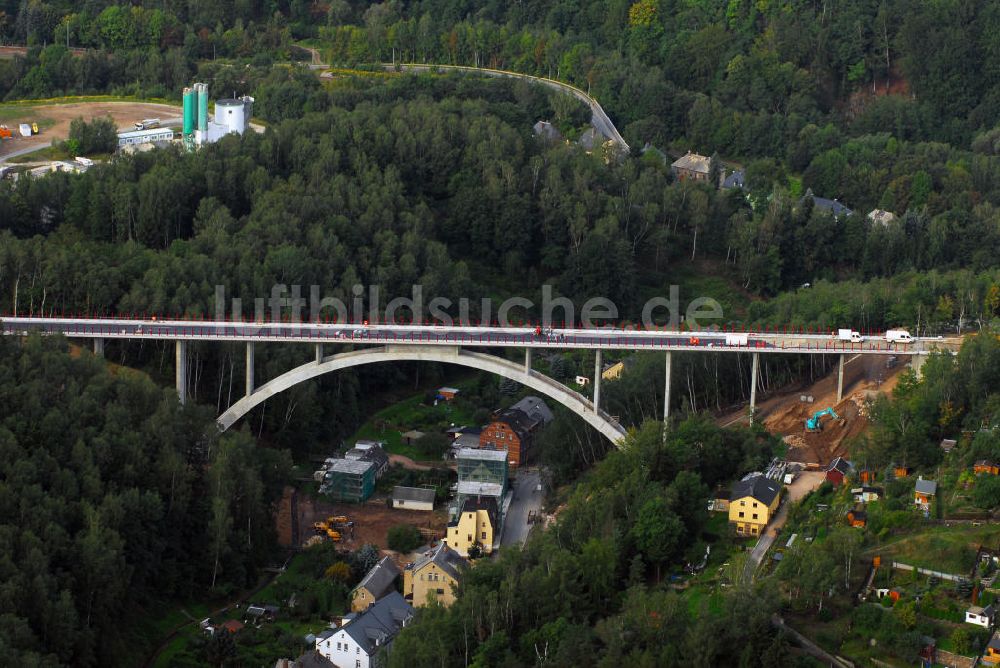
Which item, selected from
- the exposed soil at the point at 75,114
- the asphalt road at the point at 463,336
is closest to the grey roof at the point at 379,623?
the asphalt road at the point at 463,336

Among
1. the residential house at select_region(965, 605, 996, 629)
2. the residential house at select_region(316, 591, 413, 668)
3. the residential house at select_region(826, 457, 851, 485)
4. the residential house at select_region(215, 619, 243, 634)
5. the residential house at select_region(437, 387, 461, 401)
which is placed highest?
the residential house at select_region(826, 457, 851, 485)

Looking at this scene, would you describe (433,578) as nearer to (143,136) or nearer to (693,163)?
(143,136)

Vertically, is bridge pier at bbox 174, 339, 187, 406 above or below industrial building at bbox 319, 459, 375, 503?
above

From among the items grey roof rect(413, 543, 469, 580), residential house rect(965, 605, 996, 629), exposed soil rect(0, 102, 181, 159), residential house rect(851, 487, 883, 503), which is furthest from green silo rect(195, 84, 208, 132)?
residential house rect(965, 605, 996, 629)

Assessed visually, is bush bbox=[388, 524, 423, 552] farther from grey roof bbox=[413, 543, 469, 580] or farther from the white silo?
the white silo

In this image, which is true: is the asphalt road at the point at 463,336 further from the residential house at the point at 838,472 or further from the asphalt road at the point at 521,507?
the residential house at the point at 838,472
